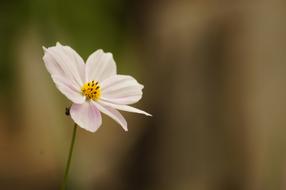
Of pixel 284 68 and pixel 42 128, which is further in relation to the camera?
pixel 42 128

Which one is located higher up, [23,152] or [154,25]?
[154,25]

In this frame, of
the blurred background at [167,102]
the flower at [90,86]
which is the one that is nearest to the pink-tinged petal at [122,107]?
the flower at [90,86]

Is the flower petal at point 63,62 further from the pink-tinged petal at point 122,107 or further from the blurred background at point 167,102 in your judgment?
the blurred background at point 167,102

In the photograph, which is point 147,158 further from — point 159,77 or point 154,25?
point 154,25

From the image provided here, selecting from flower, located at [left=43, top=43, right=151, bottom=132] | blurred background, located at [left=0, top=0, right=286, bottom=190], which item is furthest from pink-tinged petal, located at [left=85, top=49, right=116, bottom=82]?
blurred background, located at [left=0, top=0, right=286, bottom=190]

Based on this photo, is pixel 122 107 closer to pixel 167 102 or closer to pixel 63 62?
pixel 63 62

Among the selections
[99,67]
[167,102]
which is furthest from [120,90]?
[167,102]

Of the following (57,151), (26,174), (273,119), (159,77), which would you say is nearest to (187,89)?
(159,77)
